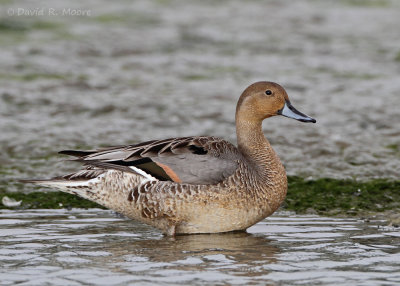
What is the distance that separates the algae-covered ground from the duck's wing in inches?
51.0

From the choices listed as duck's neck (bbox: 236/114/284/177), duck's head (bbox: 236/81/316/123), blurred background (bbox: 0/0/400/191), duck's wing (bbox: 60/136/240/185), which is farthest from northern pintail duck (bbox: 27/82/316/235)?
blurred background (bbox: 0/0/400/191)

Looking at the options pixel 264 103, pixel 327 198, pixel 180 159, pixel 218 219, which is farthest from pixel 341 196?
pixel 180 159

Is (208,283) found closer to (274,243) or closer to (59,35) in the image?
(274,243)

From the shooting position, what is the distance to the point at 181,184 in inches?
300

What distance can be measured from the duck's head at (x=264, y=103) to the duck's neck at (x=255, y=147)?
7 cm

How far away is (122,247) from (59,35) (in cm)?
1033

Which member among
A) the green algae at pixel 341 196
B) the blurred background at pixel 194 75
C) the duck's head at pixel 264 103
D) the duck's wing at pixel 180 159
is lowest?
the green algae at pixel 341 196

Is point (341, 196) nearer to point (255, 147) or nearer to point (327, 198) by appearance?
point (327, 198)

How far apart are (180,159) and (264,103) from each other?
119cm

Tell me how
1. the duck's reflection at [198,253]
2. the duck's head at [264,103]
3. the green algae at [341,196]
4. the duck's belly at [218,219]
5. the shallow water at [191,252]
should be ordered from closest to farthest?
the shallow water at [191,252]
the duck's reflection at [198,253]
the duck's belly at [218,219]
the duck's head at [264,103]
the green algae at [341,196]

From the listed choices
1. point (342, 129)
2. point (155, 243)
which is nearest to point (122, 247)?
point (155, 243)

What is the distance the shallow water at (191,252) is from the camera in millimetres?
6168

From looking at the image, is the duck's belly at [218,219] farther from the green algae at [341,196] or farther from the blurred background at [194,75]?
the blurred background at [194,75]

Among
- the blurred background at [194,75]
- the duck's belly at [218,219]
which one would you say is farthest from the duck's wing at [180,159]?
the blurred background at [194,75]
